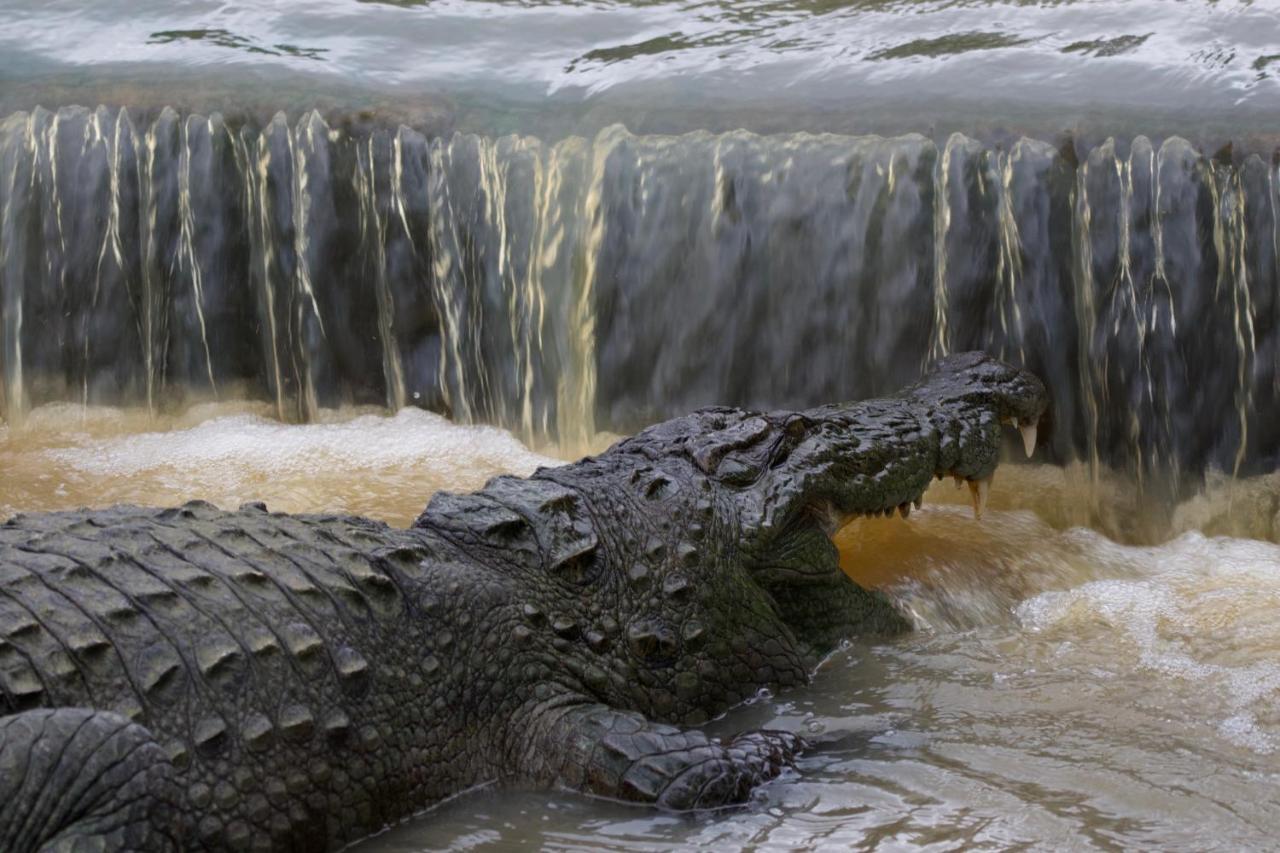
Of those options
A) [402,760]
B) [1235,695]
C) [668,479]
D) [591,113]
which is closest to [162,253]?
[591,113]

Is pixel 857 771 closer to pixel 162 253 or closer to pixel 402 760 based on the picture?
pixel 402 760

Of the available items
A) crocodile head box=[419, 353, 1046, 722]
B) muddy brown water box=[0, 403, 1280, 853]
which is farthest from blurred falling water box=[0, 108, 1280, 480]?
crocodile head box=[419, 353, 1046, 722]

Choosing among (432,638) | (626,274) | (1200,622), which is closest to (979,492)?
(1200,622)

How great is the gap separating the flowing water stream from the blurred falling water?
0.05 ft

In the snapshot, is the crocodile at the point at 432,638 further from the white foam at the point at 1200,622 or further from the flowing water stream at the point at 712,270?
the white foam at the point at 1200,622

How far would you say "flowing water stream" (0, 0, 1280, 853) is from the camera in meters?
5.19

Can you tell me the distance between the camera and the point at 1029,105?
594 centimetres

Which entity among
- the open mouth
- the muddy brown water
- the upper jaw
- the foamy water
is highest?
the upper jaw

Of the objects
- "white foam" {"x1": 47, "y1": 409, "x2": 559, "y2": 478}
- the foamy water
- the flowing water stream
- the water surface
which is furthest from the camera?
"white foam" {"x1": 47, "y1": 409, "x2": 559, "y2": 478}

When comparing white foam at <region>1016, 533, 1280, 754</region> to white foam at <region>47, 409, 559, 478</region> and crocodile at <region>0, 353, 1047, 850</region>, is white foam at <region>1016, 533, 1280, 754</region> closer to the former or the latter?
crocodile at <region>0, 353, 1047, 850</region>

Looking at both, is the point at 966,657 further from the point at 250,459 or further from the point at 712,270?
the point at 250,459

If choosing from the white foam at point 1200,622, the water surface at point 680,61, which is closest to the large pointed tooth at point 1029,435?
the white foam at point 1200,622

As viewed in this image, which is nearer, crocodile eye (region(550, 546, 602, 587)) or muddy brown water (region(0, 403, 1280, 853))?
muddy brown water (region(0, 403, 1280, 853))

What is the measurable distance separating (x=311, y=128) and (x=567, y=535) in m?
3.23
